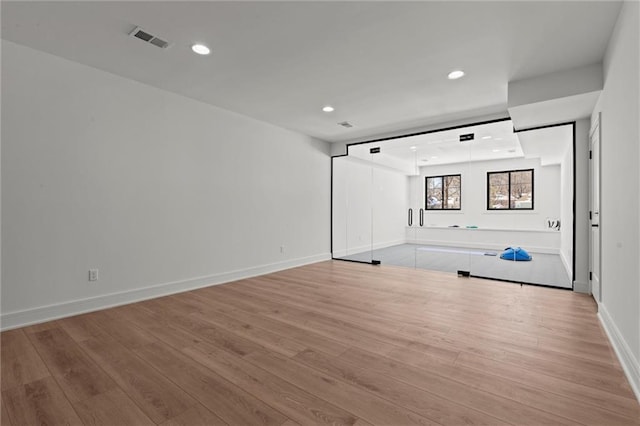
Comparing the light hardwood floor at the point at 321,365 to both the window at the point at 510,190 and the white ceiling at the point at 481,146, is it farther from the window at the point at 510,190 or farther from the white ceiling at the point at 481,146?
the white ceiling at the point at 481,146

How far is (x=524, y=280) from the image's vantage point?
448cm

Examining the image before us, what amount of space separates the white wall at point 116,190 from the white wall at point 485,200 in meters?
3.28

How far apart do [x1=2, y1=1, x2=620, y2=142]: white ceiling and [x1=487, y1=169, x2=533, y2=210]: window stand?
120 centimetres

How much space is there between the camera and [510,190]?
15.0 feet

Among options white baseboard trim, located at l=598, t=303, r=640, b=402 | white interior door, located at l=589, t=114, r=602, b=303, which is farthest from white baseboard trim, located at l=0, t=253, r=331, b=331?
white interior door, located at l=589, t=114, r=602, b=303

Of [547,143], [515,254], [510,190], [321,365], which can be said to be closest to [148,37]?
[321,365]

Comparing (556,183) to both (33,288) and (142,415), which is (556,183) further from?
(33,288)

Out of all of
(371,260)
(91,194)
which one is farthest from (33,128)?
(371,260)

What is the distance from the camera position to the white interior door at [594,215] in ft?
10.9

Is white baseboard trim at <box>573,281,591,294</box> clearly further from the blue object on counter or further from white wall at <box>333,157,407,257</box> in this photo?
white wall at <box>333,157,407,257</box>

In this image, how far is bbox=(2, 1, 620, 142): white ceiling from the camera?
2354mm

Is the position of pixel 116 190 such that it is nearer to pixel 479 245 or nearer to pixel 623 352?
pixel 623 352

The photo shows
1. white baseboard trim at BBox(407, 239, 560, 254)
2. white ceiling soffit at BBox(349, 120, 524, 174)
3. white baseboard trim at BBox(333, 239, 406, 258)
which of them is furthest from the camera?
white baseboard trim at BBox(333, 239, 406, 258)

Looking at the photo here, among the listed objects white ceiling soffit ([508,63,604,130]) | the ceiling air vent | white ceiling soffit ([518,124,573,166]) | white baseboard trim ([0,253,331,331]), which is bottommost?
white baseboard trim ([0,253,331,331])
